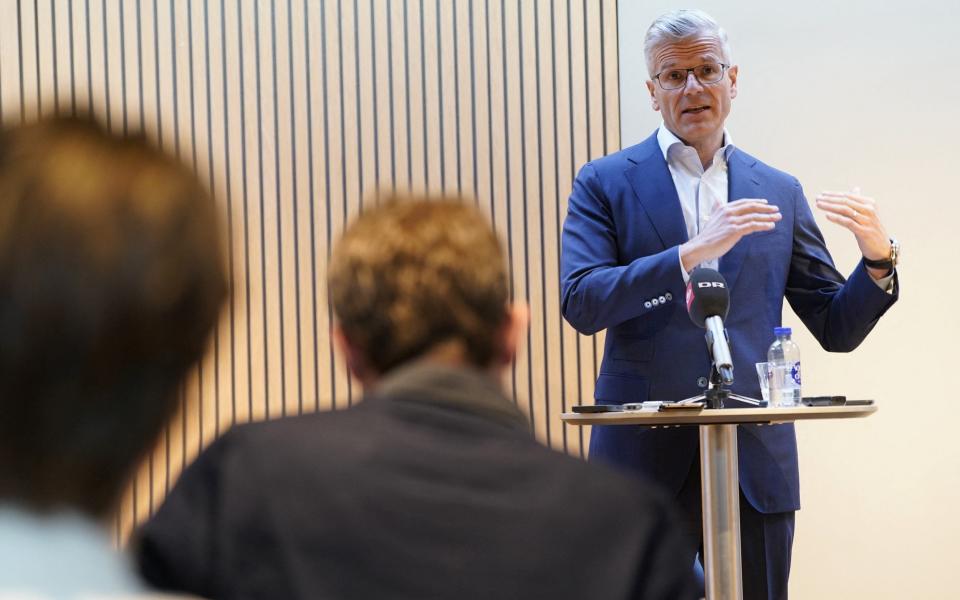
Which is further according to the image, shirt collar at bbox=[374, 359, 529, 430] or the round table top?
the round table top

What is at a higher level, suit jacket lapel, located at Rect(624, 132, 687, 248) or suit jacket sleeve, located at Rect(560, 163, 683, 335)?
suit jacket lapel, located at Rect(624, 132, 687, 248)

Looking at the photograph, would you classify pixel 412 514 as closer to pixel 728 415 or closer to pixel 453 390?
pixel 453 390

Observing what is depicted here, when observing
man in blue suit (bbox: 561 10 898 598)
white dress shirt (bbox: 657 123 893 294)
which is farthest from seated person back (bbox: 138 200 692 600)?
white dress shirt (bbox: 657 123 893 294)

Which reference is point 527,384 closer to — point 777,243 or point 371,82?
point 371,82

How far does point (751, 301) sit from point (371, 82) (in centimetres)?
236

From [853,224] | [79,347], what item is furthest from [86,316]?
[853,224]

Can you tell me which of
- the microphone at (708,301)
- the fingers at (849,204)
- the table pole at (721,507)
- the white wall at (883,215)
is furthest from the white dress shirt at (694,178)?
the white wall at (883,215)

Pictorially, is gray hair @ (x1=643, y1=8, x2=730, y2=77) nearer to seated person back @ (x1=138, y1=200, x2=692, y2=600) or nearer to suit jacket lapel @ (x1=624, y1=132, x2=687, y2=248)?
suit jacket lapel @ (x1=624, y1=132, x2=687, y2=248)

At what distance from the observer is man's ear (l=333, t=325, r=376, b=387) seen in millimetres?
1287

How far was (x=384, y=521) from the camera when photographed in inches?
41.2

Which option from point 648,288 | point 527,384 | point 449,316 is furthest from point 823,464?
point 449,316

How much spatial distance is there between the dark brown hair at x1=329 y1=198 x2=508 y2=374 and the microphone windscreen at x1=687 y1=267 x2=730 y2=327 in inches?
61.4

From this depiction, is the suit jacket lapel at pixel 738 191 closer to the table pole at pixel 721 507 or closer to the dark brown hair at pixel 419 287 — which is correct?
the table pole at pixel 721 507

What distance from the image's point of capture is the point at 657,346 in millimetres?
3203
